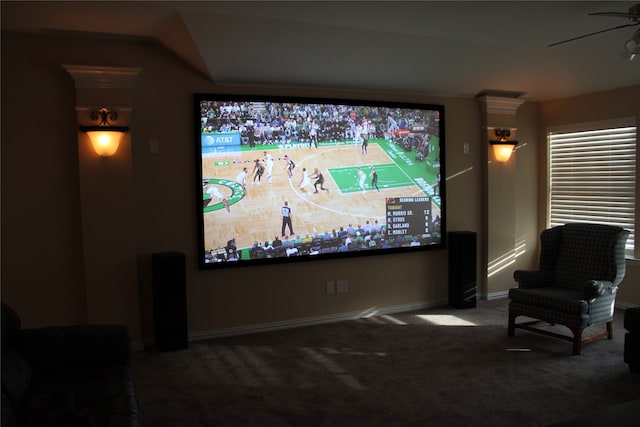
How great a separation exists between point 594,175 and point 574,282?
180 cm

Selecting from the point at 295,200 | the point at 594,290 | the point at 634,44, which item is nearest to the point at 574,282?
the point at 594,290

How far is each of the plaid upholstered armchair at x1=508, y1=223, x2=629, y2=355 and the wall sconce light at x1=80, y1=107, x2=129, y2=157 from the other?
12.3 ft

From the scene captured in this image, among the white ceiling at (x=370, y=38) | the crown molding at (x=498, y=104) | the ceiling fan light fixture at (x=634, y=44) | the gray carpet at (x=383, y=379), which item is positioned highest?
the white ceiling at (x=370, y=38)

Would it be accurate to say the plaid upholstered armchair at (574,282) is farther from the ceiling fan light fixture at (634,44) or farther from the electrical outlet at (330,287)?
the ceiling fan light fixture at (634,44)

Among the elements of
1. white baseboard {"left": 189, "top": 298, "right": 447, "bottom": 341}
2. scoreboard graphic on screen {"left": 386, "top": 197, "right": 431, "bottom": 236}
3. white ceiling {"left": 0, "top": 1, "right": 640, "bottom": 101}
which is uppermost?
white ceiling {"left": 0, "top": 1, "right": 640, "bottom": 101}

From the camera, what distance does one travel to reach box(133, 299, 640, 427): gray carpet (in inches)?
128

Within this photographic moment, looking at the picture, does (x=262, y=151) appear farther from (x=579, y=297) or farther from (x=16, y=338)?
(x=579, y=297)

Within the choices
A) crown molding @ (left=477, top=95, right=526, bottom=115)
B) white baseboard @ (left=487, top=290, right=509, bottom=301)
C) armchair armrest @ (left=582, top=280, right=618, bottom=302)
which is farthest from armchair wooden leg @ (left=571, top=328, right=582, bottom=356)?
crown molding @ (left=477, top=95, right=526, bottom=115)

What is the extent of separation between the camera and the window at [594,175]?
562cm

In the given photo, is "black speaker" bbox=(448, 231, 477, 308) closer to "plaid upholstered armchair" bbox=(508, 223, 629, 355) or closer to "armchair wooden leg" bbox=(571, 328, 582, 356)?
"plaid upholstered armchair" bbox=(508, 223, 629, 355)

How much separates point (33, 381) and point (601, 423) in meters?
2.82

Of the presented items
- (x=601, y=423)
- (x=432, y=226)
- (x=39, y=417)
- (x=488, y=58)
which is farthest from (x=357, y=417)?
(x=488, y=58)

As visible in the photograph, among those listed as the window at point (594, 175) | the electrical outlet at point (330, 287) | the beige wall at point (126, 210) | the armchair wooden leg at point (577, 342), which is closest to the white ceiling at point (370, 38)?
the beige wall at point (126, 210)

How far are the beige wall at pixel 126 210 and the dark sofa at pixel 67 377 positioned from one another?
1.48 m
